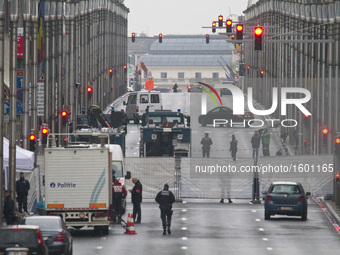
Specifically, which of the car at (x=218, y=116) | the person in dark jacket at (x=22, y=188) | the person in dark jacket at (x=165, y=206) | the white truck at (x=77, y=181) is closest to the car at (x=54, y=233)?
the white truck at (x=77, y=181)

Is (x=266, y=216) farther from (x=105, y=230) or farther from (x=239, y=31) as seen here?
(x=105, y=230)

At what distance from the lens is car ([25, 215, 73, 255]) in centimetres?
2933

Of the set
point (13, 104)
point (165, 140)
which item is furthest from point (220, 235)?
point (165, 140)

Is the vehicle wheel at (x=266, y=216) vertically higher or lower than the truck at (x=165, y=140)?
lower

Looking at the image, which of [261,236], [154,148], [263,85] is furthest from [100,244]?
[263,85]

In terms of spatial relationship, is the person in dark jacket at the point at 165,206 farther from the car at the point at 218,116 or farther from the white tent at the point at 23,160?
the car at the point at 218,116

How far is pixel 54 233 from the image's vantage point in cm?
2953

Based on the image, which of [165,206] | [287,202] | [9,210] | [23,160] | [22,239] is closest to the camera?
[22,239]

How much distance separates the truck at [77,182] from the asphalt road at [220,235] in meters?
Answer: 0.99

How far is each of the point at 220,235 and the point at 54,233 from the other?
9271 millimetres

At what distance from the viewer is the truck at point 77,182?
3600 cm

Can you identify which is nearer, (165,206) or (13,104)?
(165,206)

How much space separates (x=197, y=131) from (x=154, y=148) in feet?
54.2

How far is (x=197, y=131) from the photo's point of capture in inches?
3083
